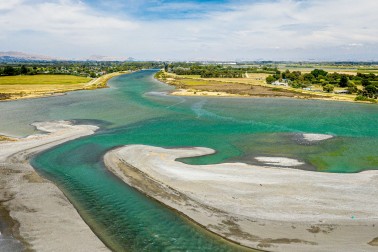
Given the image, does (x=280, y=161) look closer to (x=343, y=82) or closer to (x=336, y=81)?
(x=343, y=82)

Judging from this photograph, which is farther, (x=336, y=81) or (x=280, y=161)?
(x=336, y=81)

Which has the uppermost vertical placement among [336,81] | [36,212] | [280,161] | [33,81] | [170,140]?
[336,81]

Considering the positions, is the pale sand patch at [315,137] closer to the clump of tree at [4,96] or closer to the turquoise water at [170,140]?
the turquoise water at [170,140]

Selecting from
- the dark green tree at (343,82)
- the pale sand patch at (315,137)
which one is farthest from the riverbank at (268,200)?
the dark green tree at (343,82)

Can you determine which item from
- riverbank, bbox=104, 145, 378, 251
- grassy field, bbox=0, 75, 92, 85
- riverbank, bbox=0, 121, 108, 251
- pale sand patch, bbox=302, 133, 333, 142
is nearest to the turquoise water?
riverbank, bbox=0, 121, 108, 251

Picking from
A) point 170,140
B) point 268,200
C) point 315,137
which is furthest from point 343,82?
point 268,200

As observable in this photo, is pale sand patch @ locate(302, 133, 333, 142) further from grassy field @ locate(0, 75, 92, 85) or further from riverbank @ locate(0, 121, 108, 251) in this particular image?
grassy field @ locate(0, 75, 92, 85)

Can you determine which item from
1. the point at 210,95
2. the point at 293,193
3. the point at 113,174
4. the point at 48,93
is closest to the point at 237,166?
the point at 293,193
